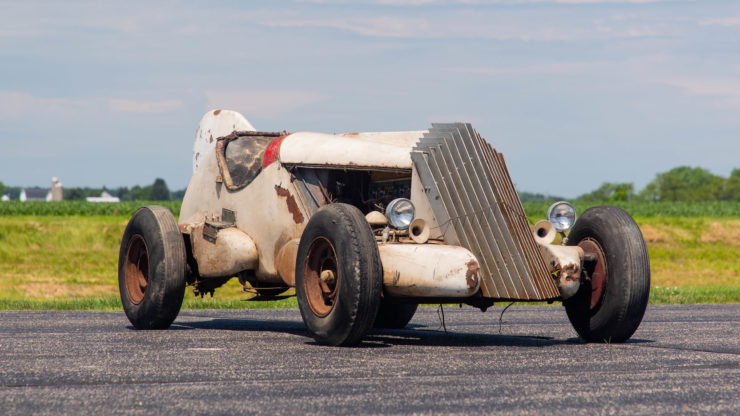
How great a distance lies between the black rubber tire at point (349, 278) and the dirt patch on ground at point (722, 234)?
1569 inches

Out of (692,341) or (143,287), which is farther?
(143,287)

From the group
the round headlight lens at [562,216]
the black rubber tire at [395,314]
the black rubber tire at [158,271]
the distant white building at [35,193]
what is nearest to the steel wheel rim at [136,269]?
the black rubber tire at [158,271]

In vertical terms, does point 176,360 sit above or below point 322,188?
below

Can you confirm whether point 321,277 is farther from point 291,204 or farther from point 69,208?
point 69,208

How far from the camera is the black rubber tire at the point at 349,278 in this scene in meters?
8.73

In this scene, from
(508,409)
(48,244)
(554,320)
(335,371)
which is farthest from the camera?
(48,244)

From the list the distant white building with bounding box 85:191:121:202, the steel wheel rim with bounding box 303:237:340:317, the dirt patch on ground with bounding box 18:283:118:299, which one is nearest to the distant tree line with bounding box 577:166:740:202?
the distant white building with bounding box 85:191:121:202

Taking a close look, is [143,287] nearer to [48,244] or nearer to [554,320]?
[554,320]

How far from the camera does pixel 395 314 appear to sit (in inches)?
493

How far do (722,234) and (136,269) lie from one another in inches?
1570

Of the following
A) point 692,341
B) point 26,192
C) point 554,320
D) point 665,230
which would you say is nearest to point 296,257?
point 692,341

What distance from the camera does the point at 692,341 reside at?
1012 cm

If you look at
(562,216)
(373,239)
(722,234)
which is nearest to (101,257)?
(722,234)

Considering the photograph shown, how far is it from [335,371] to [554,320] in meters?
6.74
